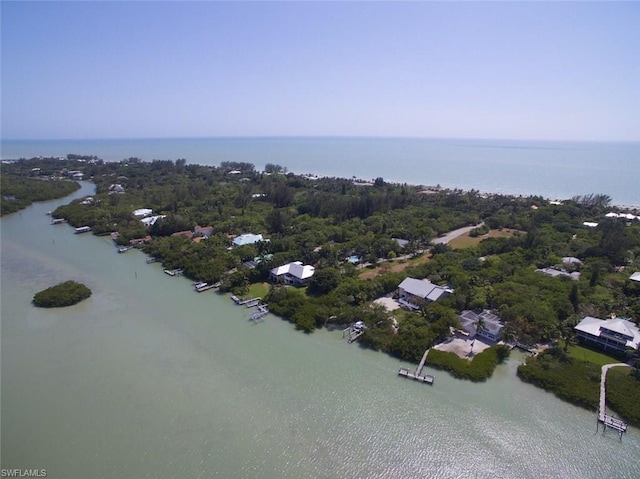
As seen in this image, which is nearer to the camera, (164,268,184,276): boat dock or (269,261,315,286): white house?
(269,261,315,286): white house

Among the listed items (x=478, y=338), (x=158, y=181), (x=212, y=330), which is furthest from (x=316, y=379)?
(x=158, y=181)

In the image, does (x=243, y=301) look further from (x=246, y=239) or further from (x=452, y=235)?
(x=452, y=235)

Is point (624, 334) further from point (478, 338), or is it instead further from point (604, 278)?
point (604, 278)

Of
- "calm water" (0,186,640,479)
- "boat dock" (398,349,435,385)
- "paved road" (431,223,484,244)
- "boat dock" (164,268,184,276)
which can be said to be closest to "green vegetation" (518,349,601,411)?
"calm water" (0,186,640,479)

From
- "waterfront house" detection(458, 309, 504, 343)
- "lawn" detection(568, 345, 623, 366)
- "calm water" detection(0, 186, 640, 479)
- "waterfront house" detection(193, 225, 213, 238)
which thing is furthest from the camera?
"waterfront house" detection(193, 225, 213, 238)

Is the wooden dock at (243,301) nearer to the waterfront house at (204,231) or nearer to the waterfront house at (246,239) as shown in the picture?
the waterfront house at (246,239)

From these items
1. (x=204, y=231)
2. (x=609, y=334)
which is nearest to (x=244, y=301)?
(x=204, y=231)

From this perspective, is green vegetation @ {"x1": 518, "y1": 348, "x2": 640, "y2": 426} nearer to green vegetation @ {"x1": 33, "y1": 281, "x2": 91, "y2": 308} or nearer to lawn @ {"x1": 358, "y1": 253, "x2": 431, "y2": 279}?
lawn @ {"x1": 358, "y1": 253, "x2": 431, "y2": 279}
